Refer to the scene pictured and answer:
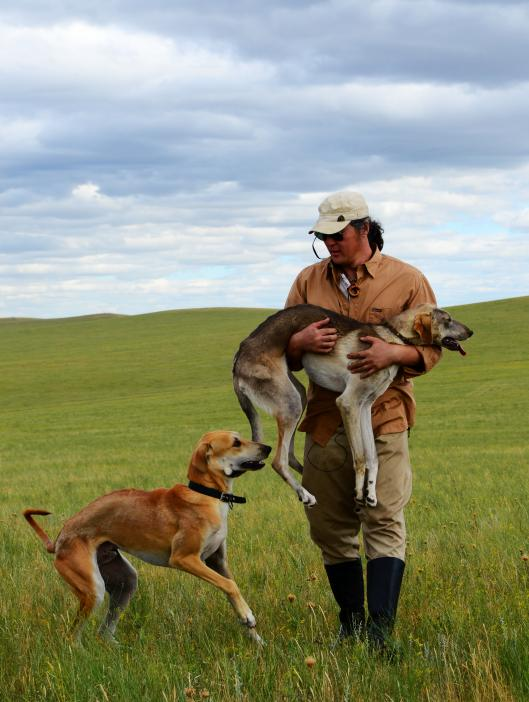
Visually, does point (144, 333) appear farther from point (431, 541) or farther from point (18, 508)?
point (431, 541)

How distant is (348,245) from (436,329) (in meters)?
0.78

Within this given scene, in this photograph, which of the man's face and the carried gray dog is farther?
the man's face

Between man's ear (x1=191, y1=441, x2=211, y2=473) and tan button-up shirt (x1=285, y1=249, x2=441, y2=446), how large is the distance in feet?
2.63

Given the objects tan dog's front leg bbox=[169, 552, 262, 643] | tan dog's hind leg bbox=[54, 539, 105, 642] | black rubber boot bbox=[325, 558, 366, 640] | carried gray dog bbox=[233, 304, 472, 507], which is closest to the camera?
tan dog's front leg bbox=[169, 552, 262, 643]

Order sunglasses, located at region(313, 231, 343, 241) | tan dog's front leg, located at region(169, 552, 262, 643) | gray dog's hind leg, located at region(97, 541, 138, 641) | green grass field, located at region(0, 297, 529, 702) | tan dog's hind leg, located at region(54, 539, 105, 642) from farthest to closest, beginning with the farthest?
gray dog's hind leg, located at region(97, 541, 138, 641), sunglasses, located at region(313, 231, 343, 241), tan dog's hind leg, located at region(54, 539, 105, 642), tan dog's front leg, located at region(169, 552, 262, 643), green grass field, located at region(0, 297, 529, 702)

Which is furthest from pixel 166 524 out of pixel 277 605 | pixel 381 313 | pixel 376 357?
pixel 381 313

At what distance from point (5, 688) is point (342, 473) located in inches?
96.2

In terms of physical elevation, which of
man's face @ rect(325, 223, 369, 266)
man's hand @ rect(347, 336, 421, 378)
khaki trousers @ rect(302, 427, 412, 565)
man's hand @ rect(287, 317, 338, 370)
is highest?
man's face @ rect(325, 223, 369, 266)

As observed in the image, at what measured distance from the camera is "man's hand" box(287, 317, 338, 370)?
5648 millimetres

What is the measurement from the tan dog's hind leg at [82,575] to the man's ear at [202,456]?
2.74 ft

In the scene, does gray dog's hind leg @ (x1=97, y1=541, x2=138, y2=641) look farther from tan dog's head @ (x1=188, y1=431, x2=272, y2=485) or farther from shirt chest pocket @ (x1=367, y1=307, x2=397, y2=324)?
shirt chest pocket @ (x1=367, y1=307, x2=397, y2=324)

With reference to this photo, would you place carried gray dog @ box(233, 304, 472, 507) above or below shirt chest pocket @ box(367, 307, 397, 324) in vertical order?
below

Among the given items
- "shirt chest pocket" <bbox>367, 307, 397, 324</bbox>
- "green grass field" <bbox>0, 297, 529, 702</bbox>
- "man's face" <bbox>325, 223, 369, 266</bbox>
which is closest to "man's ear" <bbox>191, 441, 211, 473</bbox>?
"green grass field" <bbox>0, 297, 529, 702</bbox>

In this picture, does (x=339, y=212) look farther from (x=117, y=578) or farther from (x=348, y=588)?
(x=117, y=578)
